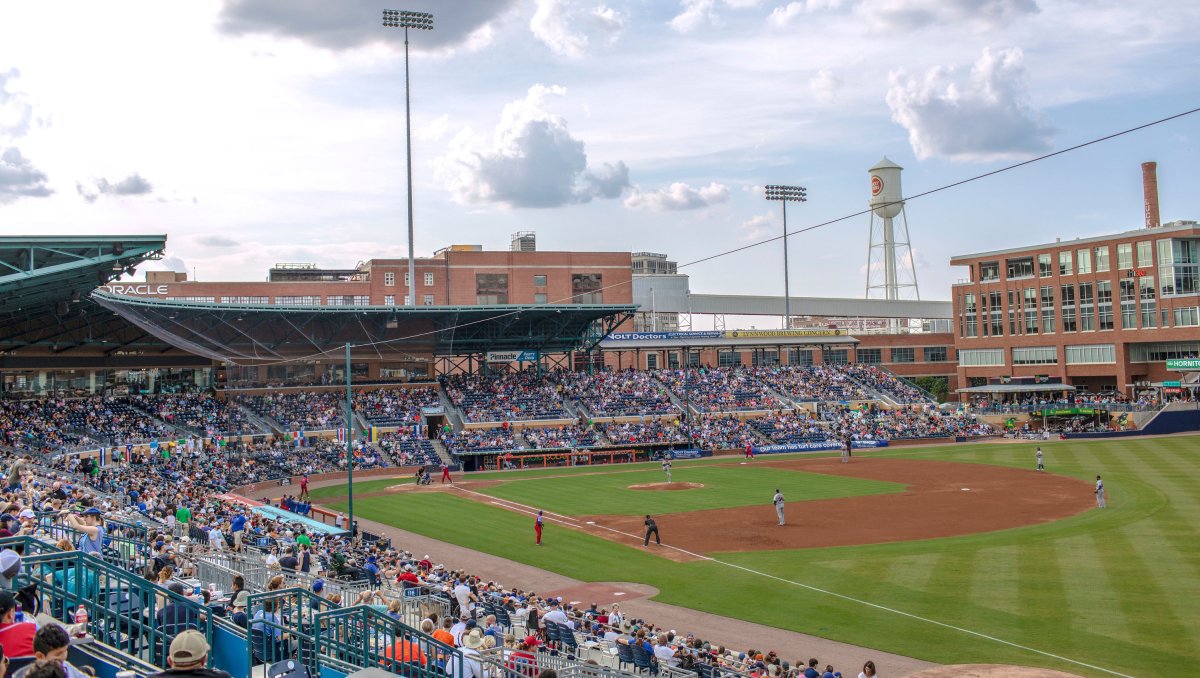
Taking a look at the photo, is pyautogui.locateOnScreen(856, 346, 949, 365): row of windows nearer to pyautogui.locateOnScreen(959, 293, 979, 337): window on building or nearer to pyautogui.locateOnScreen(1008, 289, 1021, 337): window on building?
pyautogui.locateOnScreen(959, 293, 979, 337): window on building

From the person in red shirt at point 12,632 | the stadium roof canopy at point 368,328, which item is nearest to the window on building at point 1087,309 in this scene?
the stadium roof canopy at point 368,328

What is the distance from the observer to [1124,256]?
7431cm

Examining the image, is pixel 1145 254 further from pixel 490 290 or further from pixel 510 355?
pixel 490 290

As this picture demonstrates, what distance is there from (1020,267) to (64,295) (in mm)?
77178

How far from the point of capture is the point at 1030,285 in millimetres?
81688

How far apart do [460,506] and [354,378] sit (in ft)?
98.8

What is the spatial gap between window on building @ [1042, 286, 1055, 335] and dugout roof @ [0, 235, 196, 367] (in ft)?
239

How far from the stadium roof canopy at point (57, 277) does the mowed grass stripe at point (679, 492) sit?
19.1 metres

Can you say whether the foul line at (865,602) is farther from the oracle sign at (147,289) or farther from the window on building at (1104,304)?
the oracle sign at (147,289)

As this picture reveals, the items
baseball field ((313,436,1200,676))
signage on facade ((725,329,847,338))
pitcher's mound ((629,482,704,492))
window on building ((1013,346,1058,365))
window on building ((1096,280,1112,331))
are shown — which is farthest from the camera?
signage on facade ((725,329,847,338))

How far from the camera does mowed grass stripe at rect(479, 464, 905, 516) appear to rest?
37.9m

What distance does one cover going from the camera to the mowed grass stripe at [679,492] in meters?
37.9

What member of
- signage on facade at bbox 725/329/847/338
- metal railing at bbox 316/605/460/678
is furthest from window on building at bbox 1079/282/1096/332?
metal railing at bbox 316/605/460/678

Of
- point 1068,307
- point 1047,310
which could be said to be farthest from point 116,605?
point 1047,310
